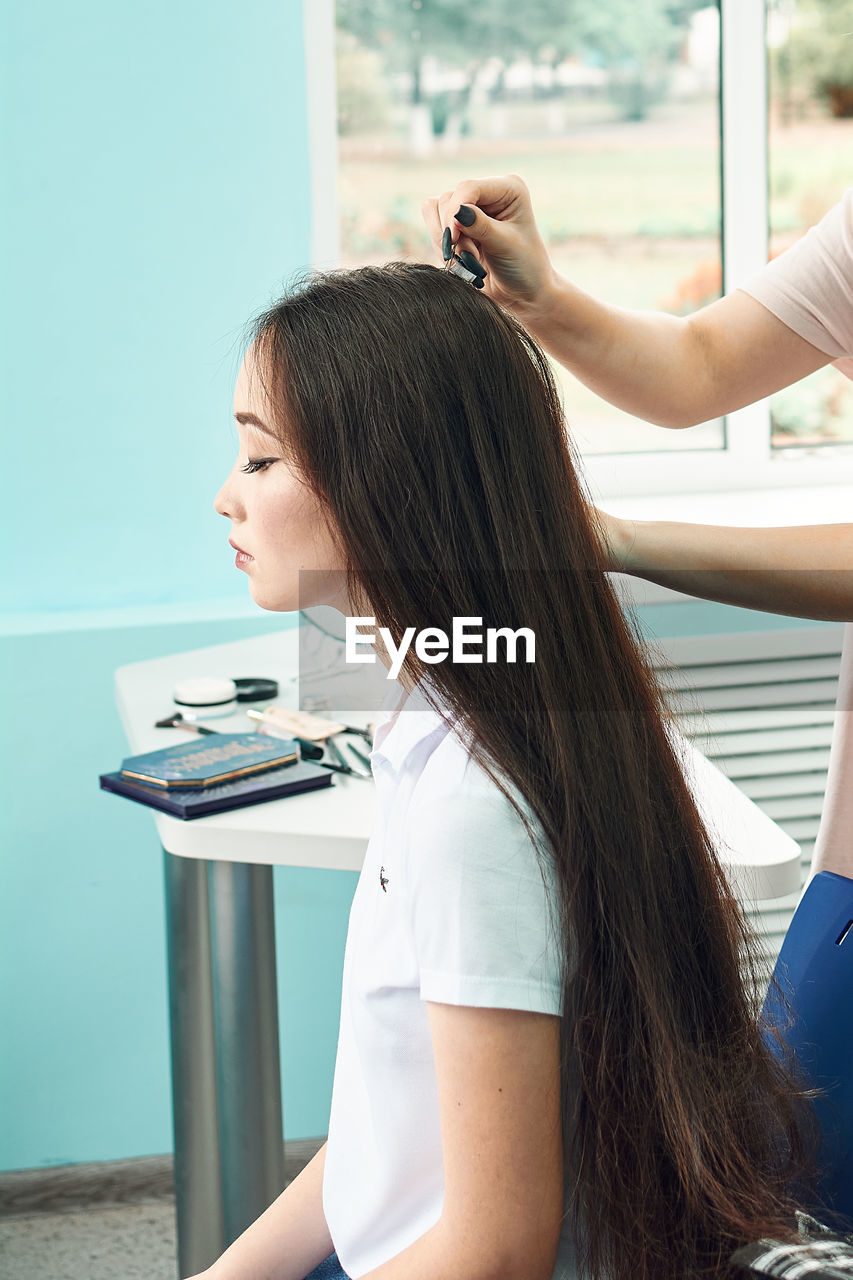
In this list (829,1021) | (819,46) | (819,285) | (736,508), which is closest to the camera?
(829,1021)

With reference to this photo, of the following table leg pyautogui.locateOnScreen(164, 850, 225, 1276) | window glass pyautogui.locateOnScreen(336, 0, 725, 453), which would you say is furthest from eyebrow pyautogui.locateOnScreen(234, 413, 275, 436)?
window glass pyautogui.locateOnScreen(336, 0, 725, 453)

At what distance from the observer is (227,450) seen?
1968mm

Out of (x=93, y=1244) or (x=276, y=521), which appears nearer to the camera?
(x=276, y=521)

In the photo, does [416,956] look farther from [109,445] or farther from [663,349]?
[109,445]

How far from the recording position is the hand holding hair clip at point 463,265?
92cm

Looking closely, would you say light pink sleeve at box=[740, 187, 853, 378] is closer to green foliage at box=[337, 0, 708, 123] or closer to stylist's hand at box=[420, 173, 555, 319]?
stylist's hand at box=[420, 173, 555, 319]

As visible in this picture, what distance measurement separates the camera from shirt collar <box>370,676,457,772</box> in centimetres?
82

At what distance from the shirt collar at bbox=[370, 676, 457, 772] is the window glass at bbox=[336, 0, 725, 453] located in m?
1.44

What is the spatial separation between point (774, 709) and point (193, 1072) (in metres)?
1.13

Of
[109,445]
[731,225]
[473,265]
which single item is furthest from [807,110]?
[473,265]

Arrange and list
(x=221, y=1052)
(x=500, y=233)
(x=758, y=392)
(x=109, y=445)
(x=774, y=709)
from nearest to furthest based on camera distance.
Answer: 1. (x=500, y=233)
2. (x=758, y=392)
3. (x=221, y=1052)
4. (x=109, y=445)
5. (x=774, y=709)

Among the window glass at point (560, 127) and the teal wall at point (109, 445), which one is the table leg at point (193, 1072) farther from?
the window glass at point (560, 127)

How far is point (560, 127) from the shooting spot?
2.31 meters

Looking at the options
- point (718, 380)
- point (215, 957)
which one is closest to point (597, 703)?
point (718, 380)
